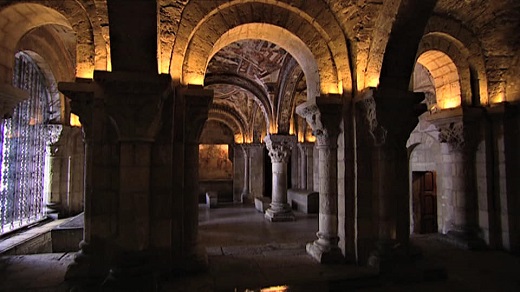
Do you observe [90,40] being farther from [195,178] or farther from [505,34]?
[505,34]

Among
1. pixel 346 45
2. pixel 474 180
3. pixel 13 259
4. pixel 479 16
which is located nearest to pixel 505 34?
pixel 479 16

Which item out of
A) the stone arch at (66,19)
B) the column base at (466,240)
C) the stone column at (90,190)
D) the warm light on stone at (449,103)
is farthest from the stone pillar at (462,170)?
the stone arch at (66,19)

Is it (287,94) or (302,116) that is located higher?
(287,94)

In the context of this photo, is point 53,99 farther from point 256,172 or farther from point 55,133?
point 256,172

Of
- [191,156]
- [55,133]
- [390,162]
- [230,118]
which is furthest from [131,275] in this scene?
[230,118]

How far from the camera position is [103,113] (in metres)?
3.26

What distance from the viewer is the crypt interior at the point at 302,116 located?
9.79 feet

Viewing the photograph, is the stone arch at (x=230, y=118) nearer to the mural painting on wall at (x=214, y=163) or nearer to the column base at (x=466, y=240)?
the mural painting on wall at (x=214, y=163)

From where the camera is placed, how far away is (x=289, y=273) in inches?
135

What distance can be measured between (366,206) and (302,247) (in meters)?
1.30

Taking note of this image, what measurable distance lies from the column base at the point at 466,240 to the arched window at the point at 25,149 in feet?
27.5

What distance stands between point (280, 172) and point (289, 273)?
469 cm

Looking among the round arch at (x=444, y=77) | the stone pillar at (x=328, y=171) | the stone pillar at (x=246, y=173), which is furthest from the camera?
the stone pillar at (x=246, y=173)

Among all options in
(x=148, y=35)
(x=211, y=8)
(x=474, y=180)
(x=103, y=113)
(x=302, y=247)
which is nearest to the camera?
(x=148, y=35)
